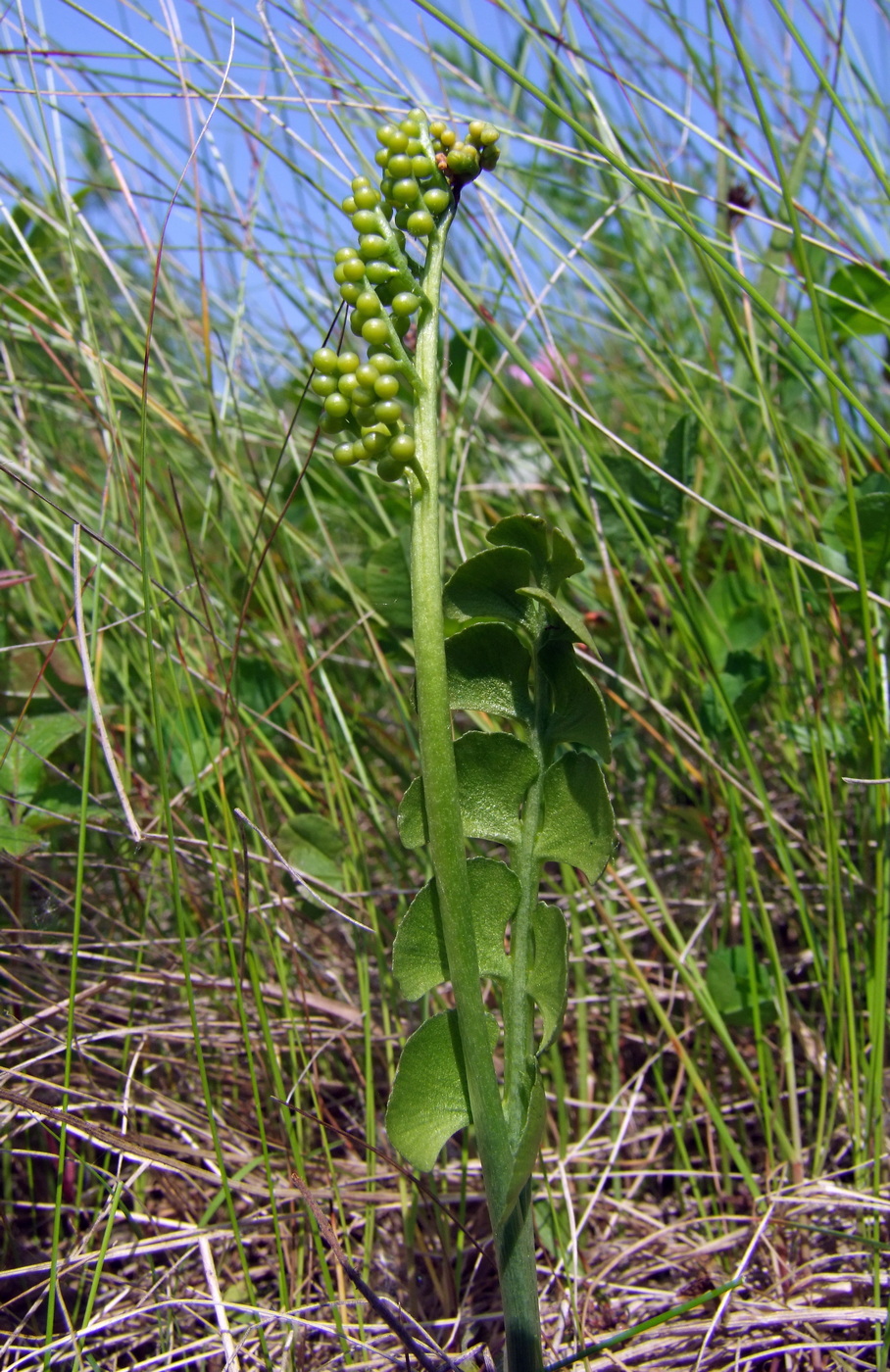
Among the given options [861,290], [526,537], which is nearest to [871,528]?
[861,290]

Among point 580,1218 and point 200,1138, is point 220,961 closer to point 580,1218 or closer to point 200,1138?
point 200,1138

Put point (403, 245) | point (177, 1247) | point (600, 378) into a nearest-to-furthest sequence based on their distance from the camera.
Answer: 1. point (403, 245)
2. point (177, 1247)
3. point (600, 378)

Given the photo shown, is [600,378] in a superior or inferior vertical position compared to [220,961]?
superior

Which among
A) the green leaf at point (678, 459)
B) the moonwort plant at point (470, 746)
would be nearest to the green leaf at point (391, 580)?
the green leaf at point (678, 459)

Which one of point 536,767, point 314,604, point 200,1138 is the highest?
point 314,604

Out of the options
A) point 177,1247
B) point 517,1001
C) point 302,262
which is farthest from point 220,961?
A: point 302,262

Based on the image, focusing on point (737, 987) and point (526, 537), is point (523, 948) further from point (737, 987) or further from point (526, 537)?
point (737, 987)

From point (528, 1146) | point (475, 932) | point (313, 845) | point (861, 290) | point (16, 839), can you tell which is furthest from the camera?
point (861, 290)

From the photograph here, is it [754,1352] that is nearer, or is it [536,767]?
[536,767]
